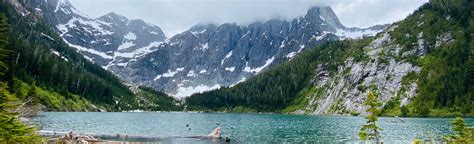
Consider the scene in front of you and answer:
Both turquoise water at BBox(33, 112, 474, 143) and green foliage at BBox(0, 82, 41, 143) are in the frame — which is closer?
green foliage at BBox(0, 82, 41, 143)

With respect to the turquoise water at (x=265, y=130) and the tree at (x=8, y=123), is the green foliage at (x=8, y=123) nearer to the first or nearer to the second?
the tree at (x=8, y=123)

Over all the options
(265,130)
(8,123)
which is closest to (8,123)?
(8,123)

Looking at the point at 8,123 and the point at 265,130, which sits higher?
the point at 8,123

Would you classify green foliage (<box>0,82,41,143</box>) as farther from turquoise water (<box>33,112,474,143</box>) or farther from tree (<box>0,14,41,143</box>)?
turquoise water (<box>33,112,474,143</box>)

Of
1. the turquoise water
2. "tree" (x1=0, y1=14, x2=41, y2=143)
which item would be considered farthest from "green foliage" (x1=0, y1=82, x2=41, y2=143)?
the turquoise water

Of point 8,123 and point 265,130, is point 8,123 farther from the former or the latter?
point 265,130

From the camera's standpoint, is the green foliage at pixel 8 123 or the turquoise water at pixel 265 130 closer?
the green foliage at pixel 8 123

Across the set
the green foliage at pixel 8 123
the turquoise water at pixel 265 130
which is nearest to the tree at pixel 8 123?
the green foliage at pixel 8 123

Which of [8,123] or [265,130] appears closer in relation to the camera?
[8,123]

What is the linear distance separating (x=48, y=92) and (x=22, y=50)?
73.9ft

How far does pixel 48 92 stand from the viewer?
650 ft

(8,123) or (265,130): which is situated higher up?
(8,123)

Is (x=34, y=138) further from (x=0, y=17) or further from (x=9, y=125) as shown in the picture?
(x=0, y=17)

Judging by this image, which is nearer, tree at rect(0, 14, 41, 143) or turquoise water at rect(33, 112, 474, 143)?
tree at rect(0, 14, 41, 143)
